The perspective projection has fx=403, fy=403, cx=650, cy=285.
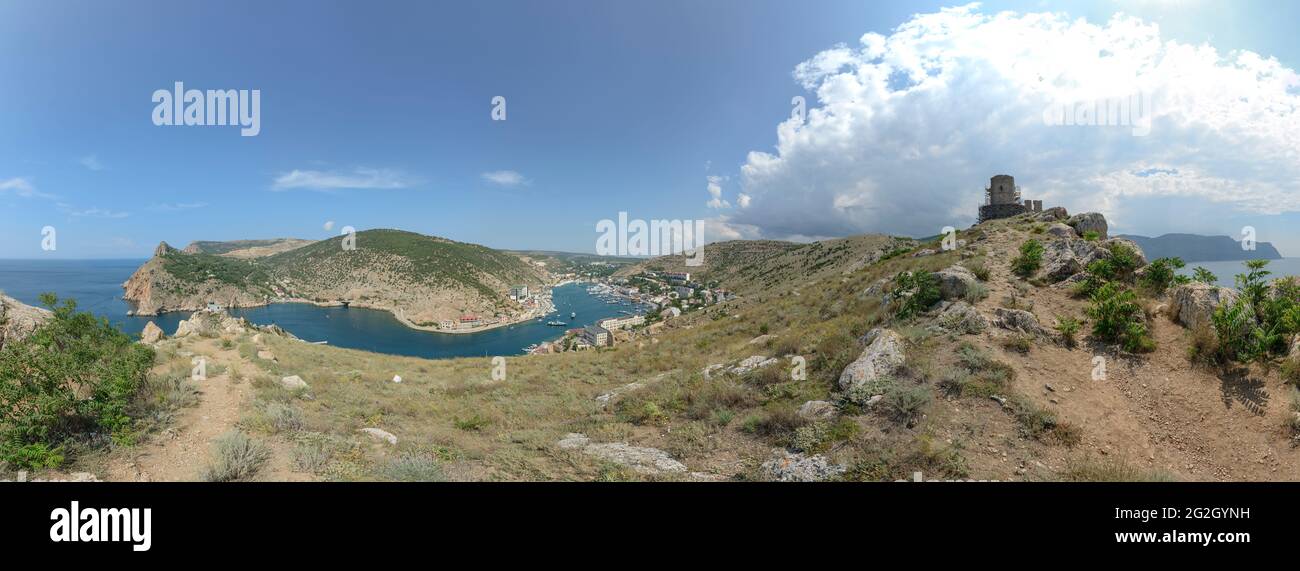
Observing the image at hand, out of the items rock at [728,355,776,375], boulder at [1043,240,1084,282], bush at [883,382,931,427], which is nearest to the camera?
bush at [883,382,931,427]

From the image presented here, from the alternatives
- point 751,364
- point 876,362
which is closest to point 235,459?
point 751,364

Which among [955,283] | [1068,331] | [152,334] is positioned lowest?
[152,334]

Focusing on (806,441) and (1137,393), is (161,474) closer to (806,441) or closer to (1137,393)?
(806,441)

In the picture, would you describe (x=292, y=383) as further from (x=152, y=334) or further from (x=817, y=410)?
(x=817, y=410)

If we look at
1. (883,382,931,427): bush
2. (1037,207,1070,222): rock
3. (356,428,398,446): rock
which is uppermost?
(1037,207,1070,222): rock

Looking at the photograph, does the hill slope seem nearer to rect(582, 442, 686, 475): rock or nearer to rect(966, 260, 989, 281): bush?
rect(582, 442, 686, 475): rock

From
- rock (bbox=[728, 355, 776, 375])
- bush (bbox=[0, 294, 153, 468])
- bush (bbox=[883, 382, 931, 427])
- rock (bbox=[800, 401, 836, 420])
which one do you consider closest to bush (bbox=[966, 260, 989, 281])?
rock (bbox=[728, 355, 776, 375])

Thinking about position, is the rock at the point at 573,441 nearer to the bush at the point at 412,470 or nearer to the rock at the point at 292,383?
the bush at the point at 412,470
